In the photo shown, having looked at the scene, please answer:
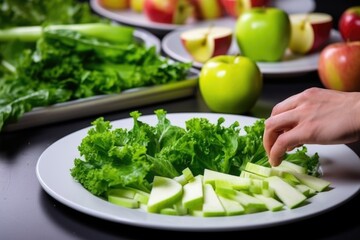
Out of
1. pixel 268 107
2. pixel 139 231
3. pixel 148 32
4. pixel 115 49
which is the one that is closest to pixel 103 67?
pixel 115 49

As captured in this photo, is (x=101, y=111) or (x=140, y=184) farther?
(x=101, y=111)

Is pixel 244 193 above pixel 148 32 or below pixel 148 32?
above

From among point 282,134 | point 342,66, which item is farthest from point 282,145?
point 342,66

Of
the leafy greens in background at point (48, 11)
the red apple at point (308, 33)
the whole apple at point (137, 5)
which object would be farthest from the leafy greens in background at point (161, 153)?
the whole apple at point (137, 5)

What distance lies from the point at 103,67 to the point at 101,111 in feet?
0.57

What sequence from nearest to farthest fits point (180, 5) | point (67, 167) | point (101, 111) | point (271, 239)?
point (271, 239)
point (67, 167)
point (101, 111)
point (180, 5)

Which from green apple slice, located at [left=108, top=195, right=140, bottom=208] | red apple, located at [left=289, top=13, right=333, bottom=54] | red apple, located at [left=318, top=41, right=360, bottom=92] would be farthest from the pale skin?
red apple, located at [left=289, top=13, right=333, bottom=54]

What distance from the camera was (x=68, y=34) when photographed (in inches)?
71.6

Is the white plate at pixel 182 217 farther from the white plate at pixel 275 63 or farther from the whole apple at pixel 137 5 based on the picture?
the whole apple at pixel 137 5

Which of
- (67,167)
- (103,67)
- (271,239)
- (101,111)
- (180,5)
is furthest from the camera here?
(180,5)

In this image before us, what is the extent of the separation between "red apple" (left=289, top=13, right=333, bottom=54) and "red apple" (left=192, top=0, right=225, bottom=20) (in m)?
0.39

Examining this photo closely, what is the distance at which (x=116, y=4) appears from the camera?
96.3 inches

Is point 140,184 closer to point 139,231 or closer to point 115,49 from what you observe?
point 139,231

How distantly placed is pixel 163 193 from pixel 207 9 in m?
1.26
